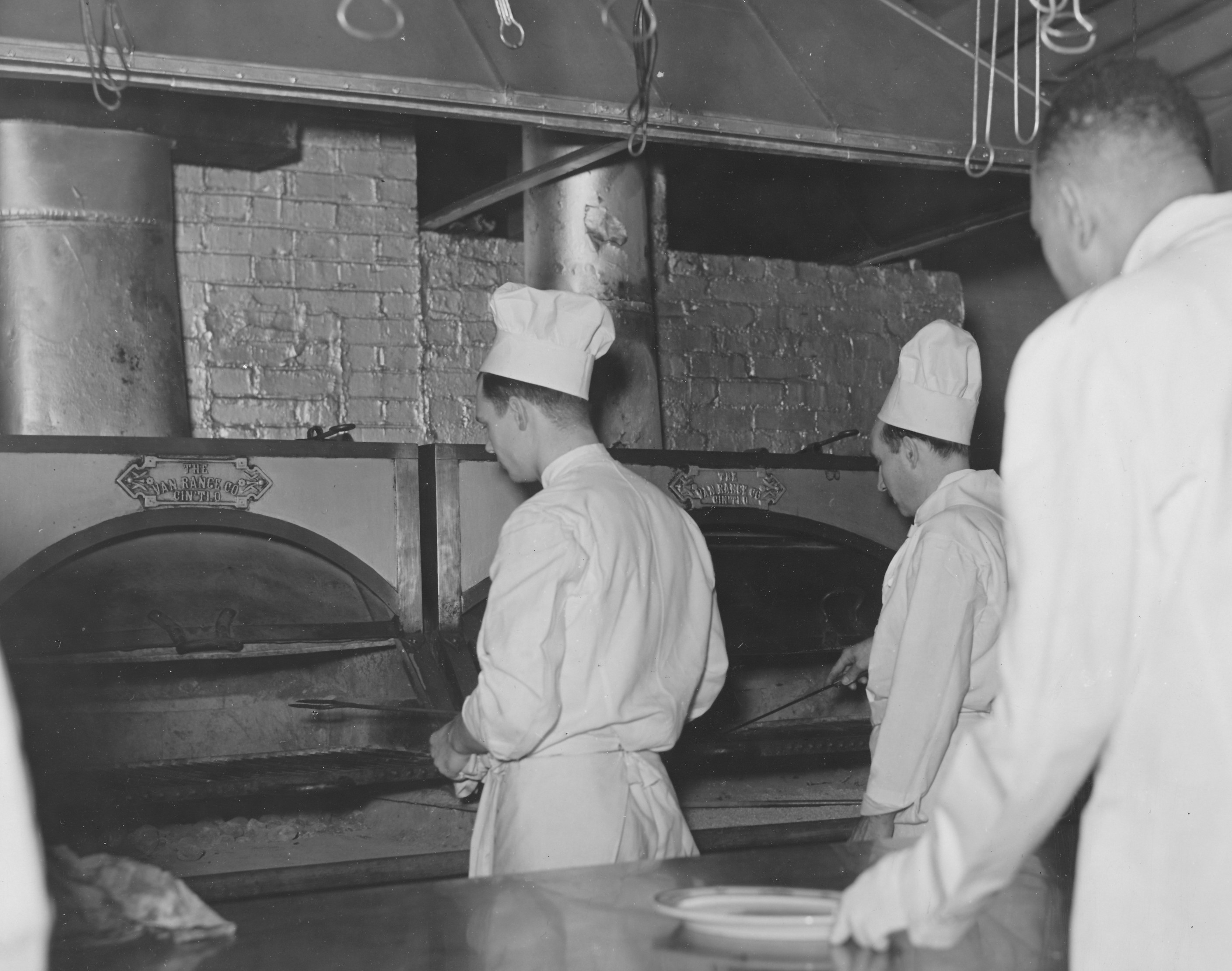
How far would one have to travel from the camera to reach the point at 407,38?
2.50m

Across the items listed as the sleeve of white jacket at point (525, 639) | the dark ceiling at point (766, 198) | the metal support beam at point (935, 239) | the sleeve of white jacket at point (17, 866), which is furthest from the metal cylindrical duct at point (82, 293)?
the sleeve of white jacket at point (17, 866)

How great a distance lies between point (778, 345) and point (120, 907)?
10.9ft

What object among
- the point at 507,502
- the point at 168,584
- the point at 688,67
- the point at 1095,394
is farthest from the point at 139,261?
the point at 1095,394

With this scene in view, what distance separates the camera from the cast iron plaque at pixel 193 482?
105 inches

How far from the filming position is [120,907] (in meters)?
1.21

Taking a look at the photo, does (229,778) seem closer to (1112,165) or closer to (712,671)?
(712,671)

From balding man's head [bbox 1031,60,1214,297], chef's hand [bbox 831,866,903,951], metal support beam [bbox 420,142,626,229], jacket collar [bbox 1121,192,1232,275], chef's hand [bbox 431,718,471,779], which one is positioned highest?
metal support beam [bbox 420,142,626,229]

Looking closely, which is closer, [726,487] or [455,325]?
[726,487]

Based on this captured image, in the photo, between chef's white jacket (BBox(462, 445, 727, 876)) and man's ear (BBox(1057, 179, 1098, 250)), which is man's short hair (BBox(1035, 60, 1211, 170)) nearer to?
man's ear (BBox(1057, 179, 1098, 250))

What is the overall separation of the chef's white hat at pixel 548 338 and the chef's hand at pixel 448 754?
0.56m

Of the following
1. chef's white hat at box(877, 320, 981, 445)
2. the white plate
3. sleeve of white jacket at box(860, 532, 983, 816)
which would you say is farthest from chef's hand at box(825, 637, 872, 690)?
the white plate

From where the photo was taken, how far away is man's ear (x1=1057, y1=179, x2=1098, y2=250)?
1139mm

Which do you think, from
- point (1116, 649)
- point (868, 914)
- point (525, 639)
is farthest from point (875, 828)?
point (1116, 649)

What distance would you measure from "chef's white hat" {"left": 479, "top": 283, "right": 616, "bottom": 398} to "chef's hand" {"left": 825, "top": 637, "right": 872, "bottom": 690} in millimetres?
1047
